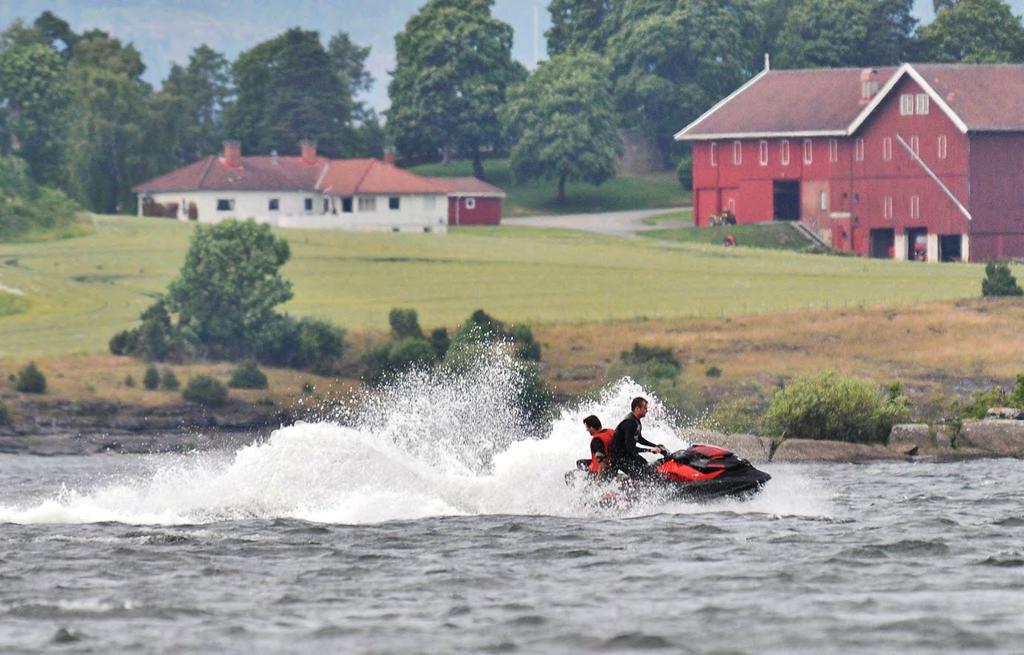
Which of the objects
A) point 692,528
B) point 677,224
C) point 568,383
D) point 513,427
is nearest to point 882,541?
point 692,528

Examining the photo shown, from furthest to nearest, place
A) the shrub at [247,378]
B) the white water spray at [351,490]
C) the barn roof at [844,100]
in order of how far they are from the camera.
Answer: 1. the barn roof at [844,100]
2. the shrub at [247,378]
3. the white water spray at [351,490]

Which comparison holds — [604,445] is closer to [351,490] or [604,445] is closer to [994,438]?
[351,490]

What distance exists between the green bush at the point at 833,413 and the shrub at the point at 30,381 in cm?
2920

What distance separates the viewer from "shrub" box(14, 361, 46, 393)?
76.0 meters

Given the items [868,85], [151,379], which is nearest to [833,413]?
[151,379]

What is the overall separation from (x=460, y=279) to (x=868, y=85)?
111 ft

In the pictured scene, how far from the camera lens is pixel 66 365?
3110 inches

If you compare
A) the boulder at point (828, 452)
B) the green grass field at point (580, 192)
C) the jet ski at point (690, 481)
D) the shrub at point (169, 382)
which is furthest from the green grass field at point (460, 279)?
the jet ski at point (690, 481)

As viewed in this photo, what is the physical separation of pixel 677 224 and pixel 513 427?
227 feet

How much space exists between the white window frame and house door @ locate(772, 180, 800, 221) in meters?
9.46

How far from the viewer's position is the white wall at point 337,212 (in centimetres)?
13812

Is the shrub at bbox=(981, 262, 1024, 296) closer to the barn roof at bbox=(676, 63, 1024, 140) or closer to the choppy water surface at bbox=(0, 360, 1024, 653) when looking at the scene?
the barn roof at bbox=(676, 63, 1024, 140)

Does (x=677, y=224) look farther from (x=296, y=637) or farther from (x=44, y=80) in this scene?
(x=296, y=637)

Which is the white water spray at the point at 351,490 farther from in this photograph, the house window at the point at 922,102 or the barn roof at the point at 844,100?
the house window at the point at 922,102
